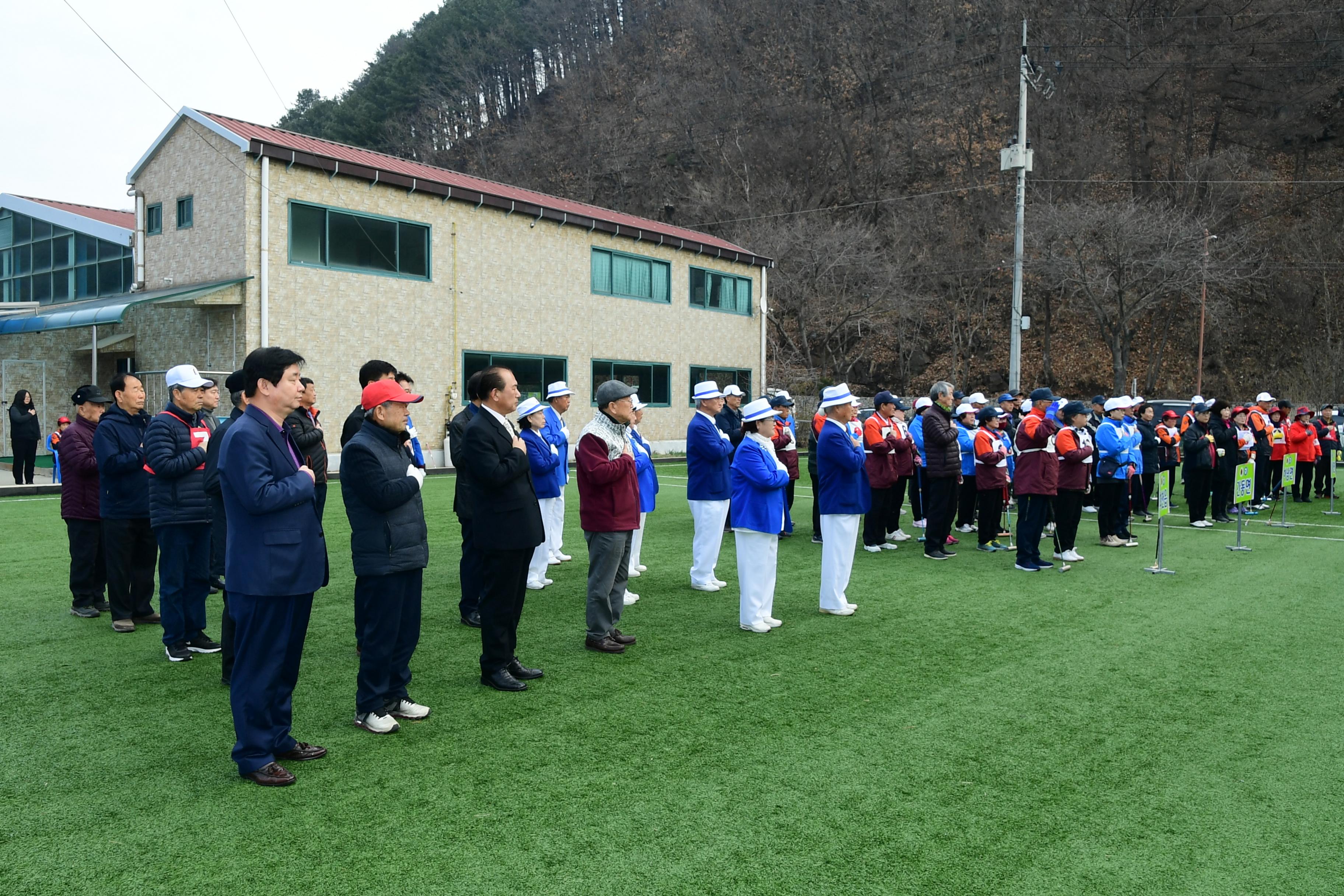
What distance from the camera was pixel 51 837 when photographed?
359cm

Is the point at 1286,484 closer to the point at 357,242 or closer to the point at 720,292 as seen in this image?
the point at 357,242

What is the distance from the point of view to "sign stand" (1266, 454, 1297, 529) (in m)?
13.3

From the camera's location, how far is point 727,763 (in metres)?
4.42

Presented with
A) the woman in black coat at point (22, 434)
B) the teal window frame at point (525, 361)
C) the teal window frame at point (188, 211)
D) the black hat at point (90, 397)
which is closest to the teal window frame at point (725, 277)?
the teal window frame at point (525, 361)

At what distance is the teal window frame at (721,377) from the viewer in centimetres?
2922

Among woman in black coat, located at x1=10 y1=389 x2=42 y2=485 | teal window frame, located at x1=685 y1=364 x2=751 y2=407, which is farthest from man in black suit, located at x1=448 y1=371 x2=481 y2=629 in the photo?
teal window frame, located at x1=685 y1=364 x2=751 y2=407

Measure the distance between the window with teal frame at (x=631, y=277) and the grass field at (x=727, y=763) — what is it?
1955 cm

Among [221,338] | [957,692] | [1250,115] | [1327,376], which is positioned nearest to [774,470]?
[957,692]

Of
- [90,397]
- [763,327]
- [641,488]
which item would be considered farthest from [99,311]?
[763,327]

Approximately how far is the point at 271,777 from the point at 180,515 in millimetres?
2674

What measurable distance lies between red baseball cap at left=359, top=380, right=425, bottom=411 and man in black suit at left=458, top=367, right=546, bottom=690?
61 centimetres

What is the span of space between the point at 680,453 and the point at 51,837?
24.7 m

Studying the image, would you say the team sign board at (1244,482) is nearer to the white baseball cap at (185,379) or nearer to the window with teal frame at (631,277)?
the white baseball cap at (185,379)

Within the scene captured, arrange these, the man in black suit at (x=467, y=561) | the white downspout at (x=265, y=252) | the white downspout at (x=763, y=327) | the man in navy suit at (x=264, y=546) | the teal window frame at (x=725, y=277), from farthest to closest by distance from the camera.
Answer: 1. the white downspout at (x=763, y=327)
2. the teal window frame at (x=725, y=277)
3. the white downspout at (x=265, y=252)
4. the man in black suit at (x=467, y=561)
5. the man in navy suit at (x=264, y=546)
